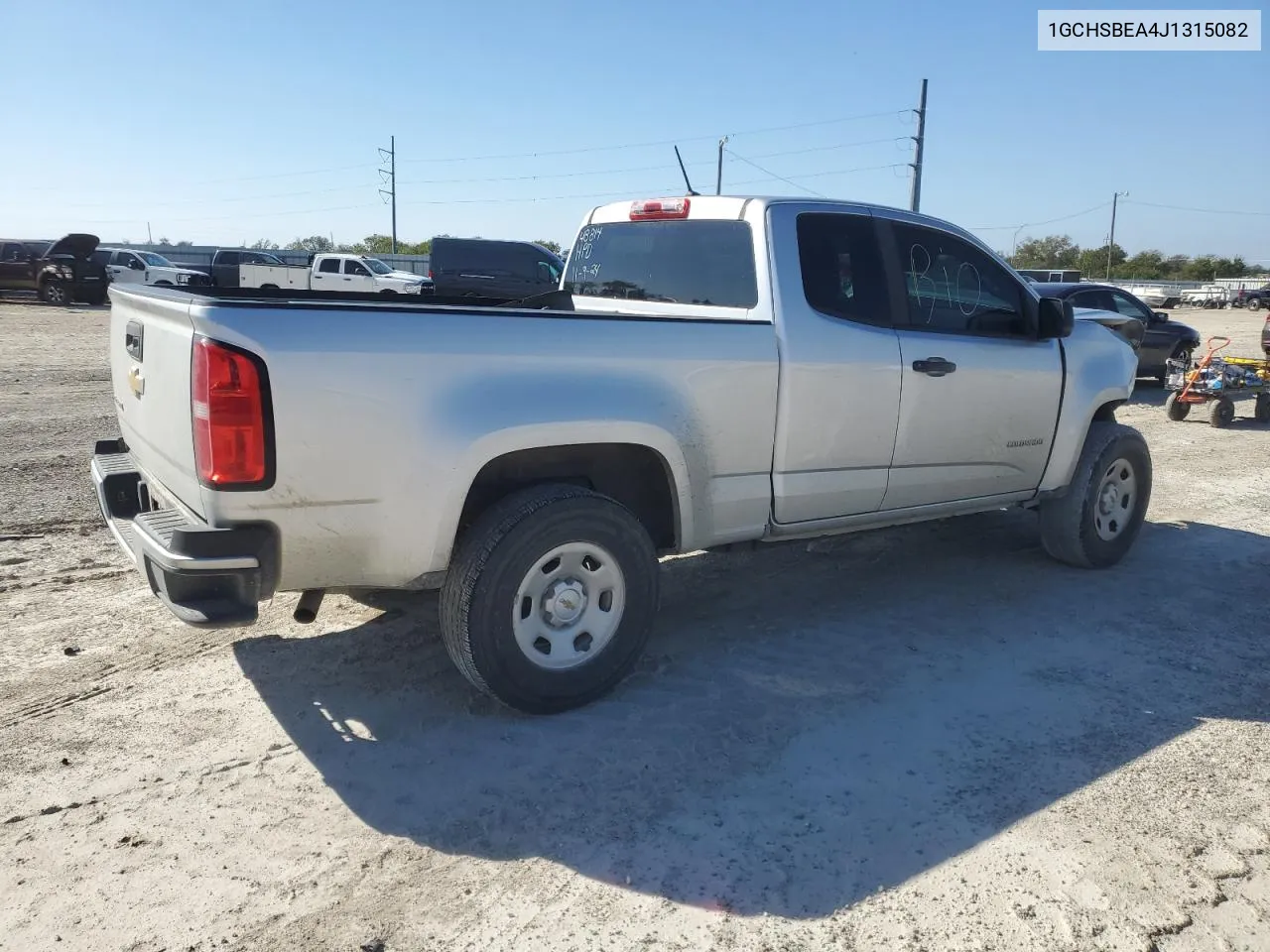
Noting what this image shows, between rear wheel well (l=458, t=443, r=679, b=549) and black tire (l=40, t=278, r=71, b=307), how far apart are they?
88.4 ft

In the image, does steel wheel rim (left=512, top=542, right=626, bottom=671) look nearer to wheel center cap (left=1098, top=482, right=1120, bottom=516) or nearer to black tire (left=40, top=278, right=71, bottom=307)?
wheel center cap (left=1098, top=482, right=1120, bottom=516)

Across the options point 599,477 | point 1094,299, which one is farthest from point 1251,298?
point 599,477

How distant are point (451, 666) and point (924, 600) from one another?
2587 mm

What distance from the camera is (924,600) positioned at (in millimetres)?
5258

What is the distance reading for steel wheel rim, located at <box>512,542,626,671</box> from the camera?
12.0ft

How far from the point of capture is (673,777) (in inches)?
131

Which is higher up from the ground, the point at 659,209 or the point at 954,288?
the point at 659,209

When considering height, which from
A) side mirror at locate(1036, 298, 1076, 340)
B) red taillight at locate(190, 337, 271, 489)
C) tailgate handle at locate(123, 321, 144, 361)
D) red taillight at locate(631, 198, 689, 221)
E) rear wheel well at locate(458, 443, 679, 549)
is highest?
red taillight at locate(631, 198, 689, 221)

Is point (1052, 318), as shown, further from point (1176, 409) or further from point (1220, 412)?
point (1176, 409)

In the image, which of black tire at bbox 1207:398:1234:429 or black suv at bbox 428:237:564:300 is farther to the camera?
black suv at bbox 428:237:564:300

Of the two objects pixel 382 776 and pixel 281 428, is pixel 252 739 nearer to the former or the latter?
pixel 382 776

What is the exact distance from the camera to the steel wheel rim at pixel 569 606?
365 centimetres

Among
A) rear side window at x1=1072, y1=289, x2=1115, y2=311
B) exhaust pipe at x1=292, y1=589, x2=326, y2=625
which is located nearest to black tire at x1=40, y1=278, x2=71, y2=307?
rear side window at x1=1072, y1=289, x2=1115, y2=311

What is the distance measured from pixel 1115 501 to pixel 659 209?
3.36 metres
